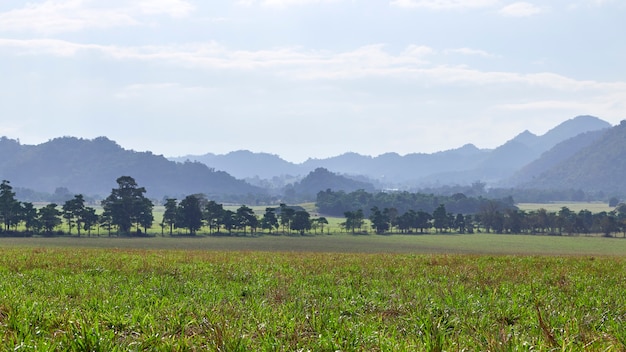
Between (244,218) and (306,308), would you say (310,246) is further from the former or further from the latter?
(306,308)

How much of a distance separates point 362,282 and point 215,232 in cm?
15496

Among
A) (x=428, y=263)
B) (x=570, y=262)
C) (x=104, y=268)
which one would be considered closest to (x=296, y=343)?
(x=104, y=268)

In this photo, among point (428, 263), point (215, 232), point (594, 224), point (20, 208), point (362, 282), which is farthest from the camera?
point (594, 224)

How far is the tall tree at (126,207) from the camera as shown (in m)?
155

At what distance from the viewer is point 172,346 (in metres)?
8.26

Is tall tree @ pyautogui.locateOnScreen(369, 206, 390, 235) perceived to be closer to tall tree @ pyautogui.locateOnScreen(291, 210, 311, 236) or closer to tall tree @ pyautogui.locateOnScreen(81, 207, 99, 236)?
tall tree @ pyautogui.locateOnScreen(291, 210, 311, 236)

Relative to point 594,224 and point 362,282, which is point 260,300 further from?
point 594,224

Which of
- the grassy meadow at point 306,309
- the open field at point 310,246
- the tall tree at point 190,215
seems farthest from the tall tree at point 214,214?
the grassy meadow at point 306,309

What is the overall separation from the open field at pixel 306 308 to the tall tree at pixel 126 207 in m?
141

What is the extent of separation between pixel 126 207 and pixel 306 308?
6185 inches

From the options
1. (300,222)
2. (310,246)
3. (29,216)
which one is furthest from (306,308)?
(300,222)

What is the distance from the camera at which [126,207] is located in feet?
518

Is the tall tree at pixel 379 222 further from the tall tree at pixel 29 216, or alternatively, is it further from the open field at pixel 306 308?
the open field at pixel 306 308

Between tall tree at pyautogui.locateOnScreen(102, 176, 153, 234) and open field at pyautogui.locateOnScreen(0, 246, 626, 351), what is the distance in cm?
14055
